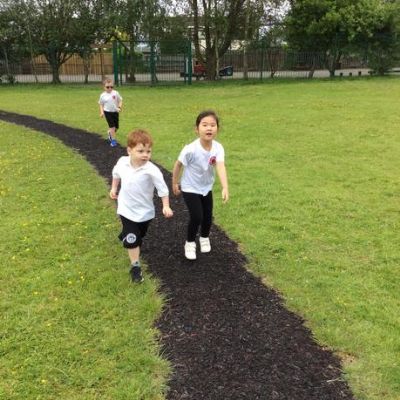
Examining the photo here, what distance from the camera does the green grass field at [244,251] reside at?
3.74m

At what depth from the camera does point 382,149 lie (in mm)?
10648

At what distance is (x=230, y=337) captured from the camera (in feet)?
13.3

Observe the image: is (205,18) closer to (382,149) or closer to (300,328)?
(382,149)

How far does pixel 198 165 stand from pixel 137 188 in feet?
2.35

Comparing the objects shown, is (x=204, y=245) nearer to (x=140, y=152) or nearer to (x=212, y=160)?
(x=212, y=160)

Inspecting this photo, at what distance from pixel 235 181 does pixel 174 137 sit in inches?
167

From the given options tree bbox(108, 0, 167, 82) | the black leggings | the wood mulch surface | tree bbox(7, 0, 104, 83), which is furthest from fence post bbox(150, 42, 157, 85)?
the black leggings

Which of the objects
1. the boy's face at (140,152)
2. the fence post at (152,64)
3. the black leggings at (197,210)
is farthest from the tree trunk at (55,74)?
the boy's face at (140,152)

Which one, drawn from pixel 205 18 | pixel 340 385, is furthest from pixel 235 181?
pixel 205 18

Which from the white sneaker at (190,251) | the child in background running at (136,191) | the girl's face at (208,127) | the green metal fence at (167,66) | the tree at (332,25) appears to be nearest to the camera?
the child in background running at (136,191)

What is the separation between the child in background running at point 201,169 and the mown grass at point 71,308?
2.97 feet

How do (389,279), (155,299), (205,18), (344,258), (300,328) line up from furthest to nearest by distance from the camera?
1. (205,18)
2. (344,258)
3. (389,279)
4. (155,299)
5. (300,328)

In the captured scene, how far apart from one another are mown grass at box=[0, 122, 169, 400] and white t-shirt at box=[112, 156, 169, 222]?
0.71m

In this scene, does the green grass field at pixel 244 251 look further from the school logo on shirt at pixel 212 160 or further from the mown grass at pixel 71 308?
the school logo on shirt at pixel 212 160
